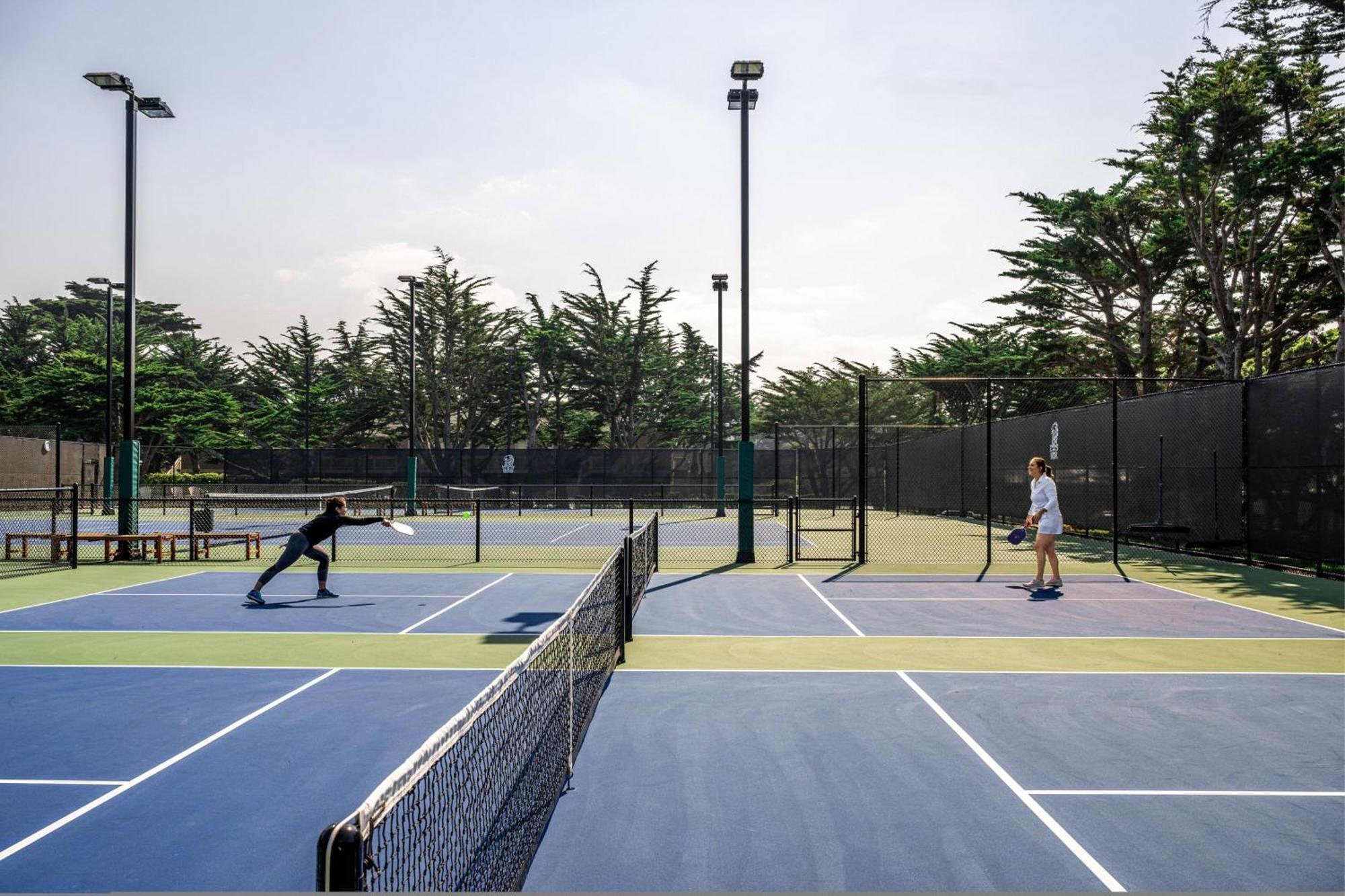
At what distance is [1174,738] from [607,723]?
379cm

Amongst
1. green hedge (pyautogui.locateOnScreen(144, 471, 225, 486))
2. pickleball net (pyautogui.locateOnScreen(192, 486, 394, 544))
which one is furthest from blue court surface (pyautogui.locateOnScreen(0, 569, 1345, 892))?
green hedge (pyautogui.locateOnScreen(144, 471, 225, 486))

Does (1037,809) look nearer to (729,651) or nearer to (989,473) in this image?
(729,651)

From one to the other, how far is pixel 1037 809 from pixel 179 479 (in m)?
49.2

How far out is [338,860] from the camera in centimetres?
218

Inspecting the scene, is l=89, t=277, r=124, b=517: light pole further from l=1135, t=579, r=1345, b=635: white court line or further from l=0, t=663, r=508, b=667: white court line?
l=1135, t=579, r=1345, b=635: white court line

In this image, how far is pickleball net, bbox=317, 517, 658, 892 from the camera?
2.49 m

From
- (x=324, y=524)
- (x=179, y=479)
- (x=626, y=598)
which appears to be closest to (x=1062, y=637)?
(x=626, y=598)

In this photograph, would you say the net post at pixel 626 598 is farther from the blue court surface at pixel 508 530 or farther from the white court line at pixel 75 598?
the blue court surface at pixel 508 530

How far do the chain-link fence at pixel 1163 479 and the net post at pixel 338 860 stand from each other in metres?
13.6

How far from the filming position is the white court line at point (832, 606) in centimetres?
1013

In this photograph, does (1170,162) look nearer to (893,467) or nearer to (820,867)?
(893,467)

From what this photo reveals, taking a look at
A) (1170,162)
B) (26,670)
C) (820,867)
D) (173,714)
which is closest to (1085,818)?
(820,867)

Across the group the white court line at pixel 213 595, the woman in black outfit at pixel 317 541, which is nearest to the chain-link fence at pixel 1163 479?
the white court line at pixel 213 595

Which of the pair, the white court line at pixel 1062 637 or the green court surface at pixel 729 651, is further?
the white court line at pixel 1062 637
